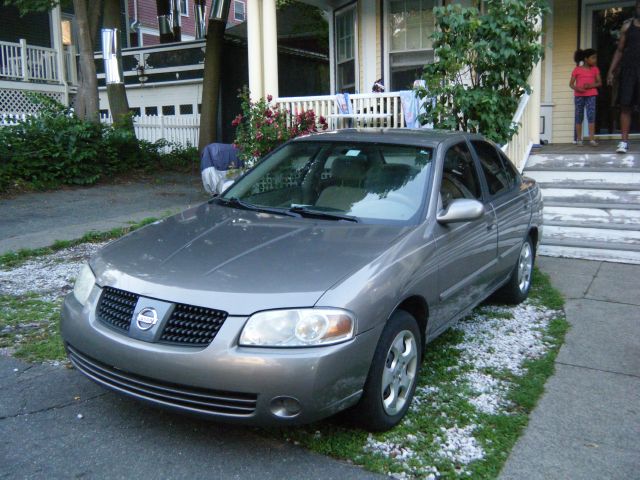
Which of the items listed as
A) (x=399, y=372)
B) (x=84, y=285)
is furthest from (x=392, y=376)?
(x=84, y=285)

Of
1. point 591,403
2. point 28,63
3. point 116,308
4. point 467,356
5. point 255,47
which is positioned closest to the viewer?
point 116,308

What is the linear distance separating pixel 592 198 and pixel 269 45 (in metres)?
5.60

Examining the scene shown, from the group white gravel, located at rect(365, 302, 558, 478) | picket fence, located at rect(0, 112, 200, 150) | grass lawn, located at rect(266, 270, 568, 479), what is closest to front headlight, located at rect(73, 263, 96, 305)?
grass lawn, located at rect(266, 270, 568, 479)

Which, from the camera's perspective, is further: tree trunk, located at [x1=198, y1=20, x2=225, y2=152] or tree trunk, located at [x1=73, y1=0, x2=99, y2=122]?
tree trunk, located at [x1=198, y1=20, x2=225, y2=152]

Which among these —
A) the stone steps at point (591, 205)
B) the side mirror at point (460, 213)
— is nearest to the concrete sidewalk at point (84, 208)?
the stone steps at point (591, 205)

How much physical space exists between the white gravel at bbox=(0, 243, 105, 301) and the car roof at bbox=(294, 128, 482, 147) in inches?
117

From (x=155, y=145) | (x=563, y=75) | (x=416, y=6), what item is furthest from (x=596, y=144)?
(x=155, y=145)

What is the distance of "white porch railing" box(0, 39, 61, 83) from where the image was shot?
59.7 feet

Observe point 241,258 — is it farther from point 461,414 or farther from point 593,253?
point 593,253

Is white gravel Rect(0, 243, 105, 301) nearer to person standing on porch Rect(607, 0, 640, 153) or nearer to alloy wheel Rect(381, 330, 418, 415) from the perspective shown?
alloy wheel Rect(381, 330, 418, 415)

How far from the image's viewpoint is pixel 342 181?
15.1 ft

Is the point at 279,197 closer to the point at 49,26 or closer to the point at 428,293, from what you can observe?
the point at 428,293

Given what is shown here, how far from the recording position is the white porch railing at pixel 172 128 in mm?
18000

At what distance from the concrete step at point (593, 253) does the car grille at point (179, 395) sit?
596 cm
